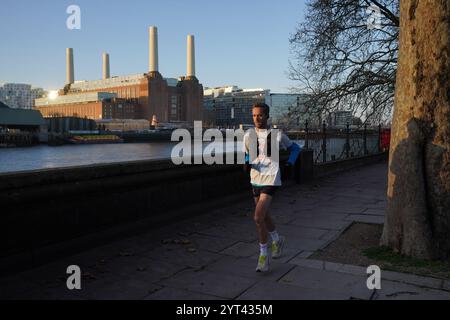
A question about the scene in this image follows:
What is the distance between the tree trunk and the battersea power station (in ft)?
483

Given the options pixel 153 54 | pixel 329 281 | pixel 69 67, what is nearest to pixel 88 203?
pixel 329 281

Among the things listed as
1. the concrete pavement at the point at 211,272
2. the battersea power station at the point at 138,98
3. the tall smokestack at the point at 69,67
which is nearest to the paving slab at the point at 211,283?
the concrete pavement at the point at 211,272

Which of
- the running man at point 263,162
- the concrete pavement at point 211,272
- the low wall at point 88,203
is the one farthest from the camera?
the running man at point 263,162

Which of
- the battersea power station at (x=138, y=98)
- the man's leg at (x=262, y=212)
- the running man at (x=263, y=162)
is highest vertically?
the battersea power station at (x=138, y=98)

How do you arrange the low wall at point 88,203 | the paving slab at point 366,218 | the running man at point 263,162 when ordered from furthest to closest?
1. the paving slab at point 366,218
2. the running man at point 263,162
3. the low wall at point 88,203

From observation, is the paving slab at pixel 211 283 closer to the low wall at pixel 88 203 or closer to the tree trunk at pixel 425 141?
the low wall at pixel 88 203

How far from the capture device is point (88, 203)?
17.2ft

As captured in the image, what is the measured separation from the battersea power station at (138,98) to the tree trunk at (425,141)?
147178 millimetres

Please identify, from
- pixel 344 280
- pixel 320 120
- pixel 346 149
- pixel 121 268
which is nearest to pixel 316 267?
pixel 344 280

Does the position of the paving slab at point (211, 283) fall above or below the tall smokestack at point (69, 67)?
below

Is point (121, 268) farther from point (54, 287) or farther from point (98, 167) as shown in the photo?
point (98, 167)

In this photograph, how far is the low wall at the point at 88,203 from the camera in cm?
433

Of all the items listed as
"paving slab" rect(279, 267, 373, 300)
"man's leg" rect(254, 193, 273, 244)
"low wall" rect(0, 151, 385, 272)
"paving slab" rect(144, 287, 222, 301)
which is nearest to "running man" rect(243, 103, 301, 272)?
"man's leg" rect(254, 193, 273, 244)

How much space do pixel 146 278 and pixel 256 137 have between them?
5.68ft
